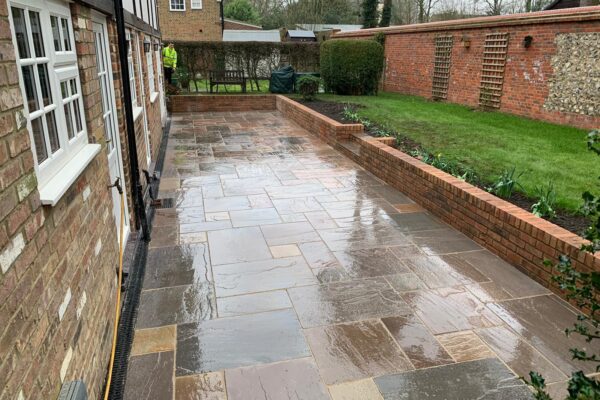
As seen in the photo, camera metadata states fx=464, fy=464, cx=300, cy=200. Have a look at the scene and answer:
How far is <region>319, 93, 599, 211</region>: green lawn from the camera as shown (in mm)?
5197

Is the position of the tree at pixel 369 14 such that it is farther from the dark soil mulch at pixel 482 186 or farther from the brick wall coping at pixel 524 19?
the dark soil mulch at pixel 482 186

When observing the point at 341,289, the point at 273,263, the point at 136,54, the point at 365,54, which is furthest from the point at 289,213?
the point at 365,54

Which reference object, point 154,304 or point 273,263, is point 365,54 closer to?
point 273,263

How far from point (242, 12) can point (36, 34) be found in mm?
39204

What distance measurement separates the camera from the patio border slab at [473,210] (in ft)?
11.3

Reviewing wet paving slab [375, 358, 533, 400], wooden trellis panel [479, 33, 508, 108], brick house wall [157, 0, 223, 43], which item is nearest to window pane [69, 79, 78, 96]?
wet paving slab [375, 358, 533, 400]

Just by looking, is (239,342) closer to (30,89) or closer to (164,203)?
(30,89)

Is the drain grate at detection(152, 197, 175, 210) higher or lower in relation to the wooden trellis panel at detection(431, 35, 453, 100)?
lower

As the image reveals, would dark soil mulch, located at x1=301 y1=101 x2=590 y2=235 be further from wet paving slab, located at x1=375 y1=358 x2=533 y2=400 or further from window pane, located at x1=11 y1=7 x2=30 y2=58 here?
window pane, located at x1=11 y1=7 x2=30 y2=58

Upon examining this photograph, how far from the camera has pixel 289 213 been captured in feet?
17.2

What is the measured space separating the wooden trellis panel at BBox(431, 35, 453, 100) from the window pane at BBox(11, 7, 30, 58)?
1159cm

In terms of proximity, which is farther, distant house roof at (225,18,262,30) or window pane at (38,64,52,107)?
distant house roof at (225,18,262,30)

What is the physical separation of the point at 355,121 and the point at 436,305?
601 cm

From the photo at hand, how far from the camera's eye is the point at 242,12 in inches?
1507
